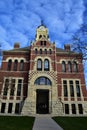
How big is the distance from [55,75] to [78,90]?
5.87 metres

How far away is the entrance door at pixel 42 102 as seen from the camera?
30.2 metres

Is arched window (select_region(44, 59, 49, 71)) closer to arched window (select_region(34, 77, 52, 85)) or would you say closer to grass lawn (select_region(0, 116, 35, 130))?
arched window (select_region(34, 77, 52, 85))

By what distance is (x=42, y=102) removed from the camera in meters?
31.9

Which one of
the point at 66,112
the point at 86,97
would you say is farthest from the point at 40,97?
the point at 86,97

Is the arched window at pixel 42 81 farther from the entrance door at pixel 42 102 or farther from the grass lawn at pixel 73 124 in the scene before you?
the grass lawn at pixel 73 124

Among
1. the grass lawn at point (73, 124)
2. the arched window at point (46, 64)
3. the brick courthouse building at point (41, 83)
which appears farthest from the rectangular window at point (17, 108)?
the grass lawn at point (73, 124)

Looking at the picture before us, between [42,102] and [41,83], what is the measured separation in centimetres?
521

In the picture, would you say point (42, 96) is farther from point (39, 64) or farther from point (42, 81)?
point (39, 64)

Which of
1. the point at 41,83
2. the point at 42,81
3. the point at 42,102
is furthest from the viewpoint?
the point at 42,102

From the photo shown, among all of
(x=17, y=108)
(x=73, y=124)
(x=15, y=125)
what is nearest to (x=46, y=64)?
(x=17, y=108)

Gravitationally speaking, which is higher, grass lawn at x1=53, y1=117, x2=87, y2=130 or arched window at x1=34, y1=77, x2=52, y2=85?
arched window at x1=34, y1=77, x2=52, y2=85

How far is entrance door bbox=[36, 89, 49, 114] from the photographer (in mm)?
30247

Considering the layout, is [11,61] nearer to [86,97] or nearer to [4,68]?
[4,68]

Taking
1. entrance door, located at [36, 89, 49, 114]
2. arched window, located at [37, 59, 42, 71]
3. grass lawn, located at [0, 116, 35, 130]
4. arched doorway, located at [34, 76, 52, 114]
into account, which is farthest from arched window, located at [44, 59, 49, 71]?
grass lawn, located at [0, 116, 35, 130]
